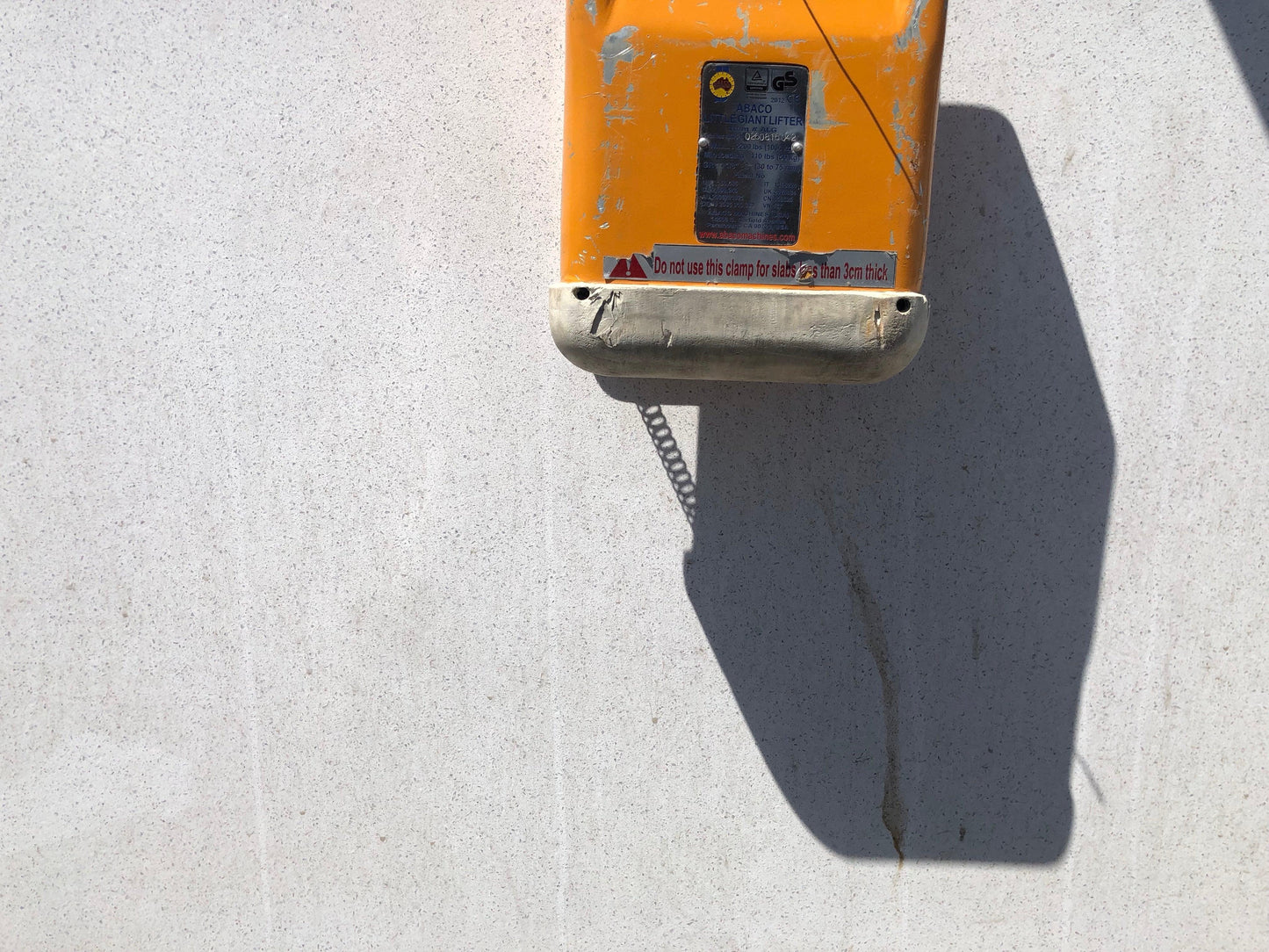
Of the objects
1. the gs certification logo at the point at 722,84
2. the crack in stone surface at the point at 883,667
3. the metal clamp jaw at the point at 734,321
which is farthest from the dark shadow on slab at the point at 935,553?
the gs certification logo at the point at 722,84

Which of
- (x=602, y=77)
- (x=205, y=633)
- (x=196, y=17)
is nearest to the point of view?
(x=602, y=77)

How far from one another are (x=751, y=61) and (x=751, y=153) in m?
0.13

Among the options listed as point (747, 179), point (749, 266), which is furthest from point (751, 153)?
point (749, 266)

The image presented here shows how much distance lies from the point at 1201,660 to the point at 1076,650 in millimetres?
248

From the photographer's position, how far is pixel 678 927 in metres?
1.70

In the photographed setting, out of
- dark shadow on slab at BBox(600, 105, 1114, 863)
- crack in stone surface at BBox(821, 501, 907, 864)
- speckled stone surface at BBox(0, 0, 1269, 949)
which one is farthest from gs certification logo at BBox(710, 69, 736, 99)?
crack in stone surface at BBox(821, 501, 907, 864)

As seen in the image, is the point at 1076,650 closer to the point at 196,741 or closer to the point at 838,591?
the point at 838,591

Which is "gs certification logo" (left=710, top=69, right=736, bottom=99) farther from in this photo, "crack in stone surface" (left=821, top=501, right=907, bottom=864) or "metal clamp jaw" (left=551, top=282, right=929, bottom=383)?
"crack in stone surface" (left=821, top=501, right=907, bottom=864)

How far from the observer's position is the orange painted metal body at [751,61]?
4.00 ft

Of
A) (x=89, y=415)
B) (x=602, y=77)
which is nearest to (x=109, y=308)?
(x=89, y=415)

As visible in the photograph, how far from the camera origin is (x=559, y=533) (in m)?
1.66

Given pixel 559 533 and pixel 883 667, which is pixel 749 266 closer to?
pixel 559 533

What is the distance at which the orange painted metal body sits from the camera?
4.00 ft

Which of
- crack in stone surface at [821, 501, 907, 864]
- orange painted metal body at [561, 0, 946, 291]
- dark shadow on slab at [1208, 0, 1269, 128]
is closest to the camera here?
orange painted metal body at [561, 0, 946, 291]
